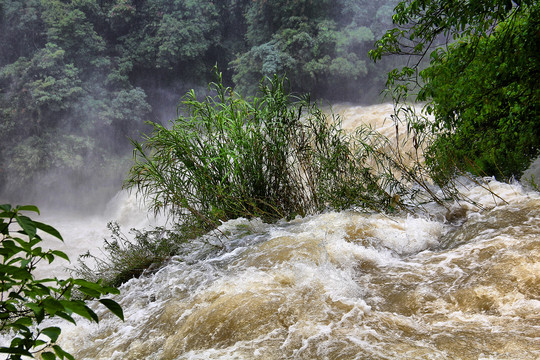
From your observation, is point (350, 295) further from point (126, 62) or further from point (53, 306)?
point (126, 62)

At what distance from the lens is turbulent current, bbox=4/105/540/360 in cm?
191

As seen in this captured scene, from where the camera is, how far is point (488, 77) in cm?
400

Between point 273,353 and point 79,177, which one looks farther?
point 79,177

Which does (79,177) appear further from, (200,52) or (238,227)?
(238,227)

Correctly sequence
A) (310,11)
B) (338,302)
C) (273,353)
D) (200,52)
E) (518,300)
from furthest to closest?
(200,52), (310,11), (338,302), (518,300), (273,353)

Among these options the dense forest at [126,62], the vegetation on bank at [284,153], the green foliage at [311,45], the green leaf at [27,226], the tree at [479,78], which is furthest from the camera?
the dense forest at [126,62]

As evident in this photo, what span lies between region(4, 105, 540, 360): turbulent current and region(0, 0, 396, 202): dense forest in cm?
1111

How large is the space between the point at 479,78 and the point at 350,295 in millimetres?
2743

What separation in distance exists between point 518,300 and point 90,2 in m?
16.8

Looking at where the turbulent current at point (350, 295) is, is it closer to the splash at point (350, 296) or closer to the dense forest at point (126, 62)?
the splash at point (350, 296)

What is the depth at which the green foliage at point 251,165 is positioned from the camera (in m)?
3.78

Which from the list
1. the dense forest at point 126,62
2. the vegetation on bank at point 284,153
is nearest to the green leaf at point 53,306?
the vegetation on bank at point 284,153

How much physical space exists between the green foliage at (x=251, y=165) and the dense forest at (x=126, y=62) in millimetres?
10124

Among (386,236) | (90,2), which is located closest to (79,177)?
(90,2)
